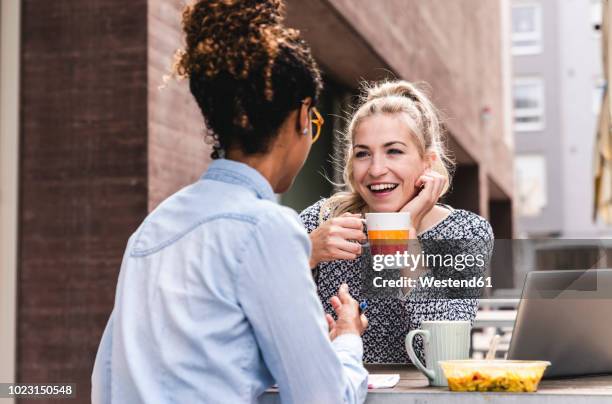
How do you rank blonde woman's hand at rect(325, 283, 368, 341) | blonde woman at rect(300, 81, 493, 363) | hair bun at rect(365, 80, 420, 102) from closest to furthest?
1. blonde woman's hand at rect(325, 283, 368, 341)
2. blonde woman at rect(300, 81, 493, 363)
3. hair bun at rect(365, 80, 420, 102)

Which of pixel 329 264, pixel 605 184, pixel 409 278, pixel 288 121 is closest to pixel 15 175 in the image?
pixel 329 264

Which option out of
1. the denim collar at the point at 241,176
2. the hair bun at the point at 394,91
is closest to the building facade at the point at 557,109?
the hair bun at the point at 394,91

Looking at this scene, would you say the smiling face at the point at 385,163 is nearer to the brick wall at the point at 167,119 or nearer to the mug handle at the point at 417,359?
the mug handle at the point at 417,359

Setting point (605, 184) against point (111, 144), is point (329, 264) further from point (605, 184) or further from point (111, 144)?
point (605, 184)

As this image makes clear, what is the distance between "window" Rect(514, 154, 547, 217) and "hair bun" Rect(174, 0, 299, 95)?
94.9ft

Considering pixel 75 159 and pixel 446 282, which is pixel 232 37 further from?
pixel 75 159

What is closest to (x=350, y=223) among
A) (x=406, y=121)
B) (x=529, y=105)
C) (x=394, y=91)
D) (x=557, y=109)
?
(x=406, y=121)

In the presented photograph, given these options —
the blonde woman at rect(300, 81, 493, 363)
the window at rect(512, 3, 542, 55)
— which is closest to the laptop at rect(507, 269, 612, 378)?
the blonde woman at rect(300, 81, 493, 363)

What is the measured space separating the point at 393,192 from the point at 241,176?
1107 mm

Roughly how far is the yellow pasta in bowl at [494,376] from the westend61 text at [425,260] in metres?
0.38

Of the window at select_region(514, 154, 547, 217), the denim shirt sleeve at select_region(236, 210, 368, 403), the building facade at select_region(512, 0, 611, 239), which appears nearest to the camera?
the denim shirt sleeve at select_region(236, 210, 368, 403)

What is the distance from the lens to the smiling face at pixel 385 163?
9.23ft

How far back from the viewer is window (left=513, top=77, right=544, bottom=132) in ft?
109

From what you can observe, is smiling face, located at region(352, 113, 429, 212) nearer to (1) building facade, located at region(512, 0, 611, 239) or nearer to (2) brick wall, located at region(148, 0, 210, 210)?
(2) brick wall, located at region(148, 0, 210, 210)
